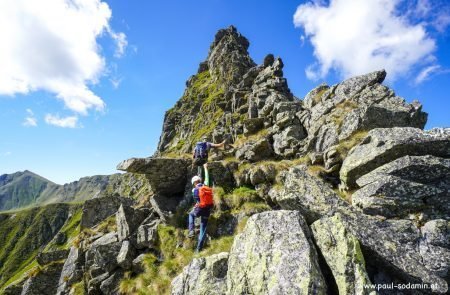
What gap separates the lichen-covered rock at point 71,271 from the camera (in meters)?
22.0

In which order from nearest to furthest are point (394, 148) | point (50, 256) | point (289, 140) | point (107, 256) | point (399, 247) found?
point (399, 247) → point (394, 148) → point (107, 256) → point (50, 256) → point (289, 140)

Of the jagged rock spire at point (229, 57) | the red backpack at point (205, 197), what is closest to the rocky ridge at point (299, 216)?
the red backpack at point (205, 197)

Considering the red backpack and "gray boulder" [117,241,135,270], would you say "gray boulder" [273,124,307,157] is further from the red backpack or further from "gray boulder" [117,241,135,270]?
"gray boulder" [117,241,135,270]

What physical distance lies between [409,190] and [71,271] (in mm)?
25088

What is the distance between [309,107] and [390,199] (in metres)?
19.4

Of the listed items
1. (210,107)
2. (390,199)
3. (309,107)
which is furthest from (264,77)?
(210,107)

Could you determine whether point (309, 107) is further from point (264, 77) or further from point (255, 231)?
point (255, 231)

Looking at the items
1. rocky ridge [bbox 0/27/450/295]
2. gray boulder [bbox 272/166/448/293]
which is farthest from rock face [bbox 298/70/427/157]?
gray boulder [bbox 272/166/448/293]

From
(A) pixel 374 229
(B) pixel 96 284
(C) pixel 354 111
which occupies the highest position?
(C) pixel 354 111

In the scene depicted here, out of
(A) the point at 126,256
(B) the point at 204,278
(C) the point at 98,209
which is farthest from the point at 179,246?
(C) the point at 98,209

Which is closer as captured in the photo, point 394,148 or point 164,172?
point 394,148

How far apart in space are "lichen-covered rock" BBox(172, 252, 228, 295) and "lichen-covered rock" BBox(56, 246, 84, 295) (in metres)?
11.4

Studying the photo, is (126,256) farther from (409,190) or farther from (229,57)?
(229,57)

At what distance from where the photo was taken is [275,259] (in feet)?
38.5
